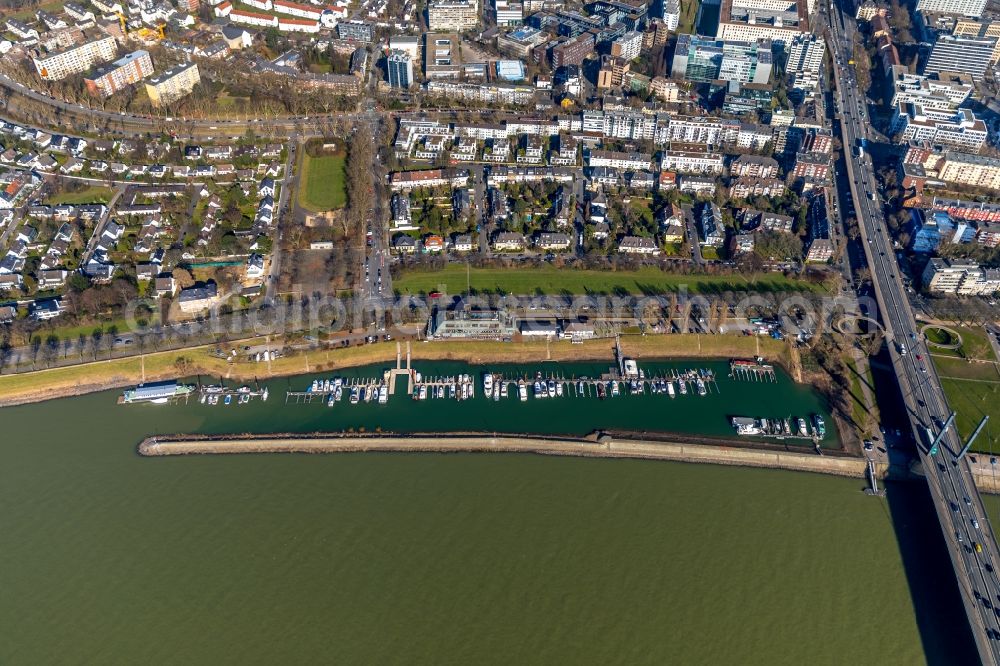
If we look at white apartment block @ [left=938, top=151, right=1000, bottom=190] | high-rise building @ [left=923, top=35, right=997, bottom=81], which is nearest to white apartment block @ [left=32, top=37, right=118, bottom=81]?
white apartment block @ [left=938, top=151, right=1000, bottom=190]

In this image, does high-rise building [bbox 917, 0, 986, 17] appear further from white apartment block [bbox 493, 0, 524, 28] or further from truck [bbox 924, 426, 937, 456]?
truck [bbox 924, 426, 937, 456]

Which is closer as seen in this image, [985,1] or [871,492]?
[871,492]

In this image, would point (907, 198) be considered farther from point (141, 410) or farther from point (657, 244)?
point (141, 410)

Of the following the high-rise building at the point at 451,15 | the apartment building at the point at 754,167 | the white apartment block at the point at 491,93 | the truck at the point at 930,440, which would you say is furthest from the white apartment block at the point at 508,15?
the truck at the point at 930,440

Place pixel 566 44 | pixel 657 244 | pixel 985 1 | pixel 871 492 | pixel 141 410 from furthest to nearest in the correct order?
pixel 985 1 < pixel 566 44 < pixel 657 244 < pixel 141 410 < pixel 871 492

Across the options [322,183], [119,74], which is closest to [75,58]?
[119,74]

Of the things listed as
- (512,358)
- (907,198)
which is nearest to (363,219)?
(512,358)
